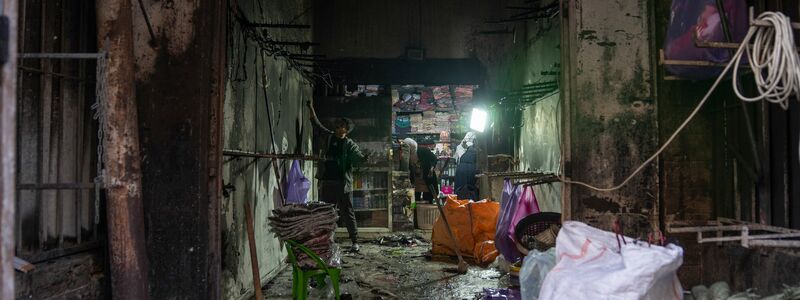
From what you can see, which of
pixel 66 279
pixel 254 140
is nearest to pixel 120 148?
pixel 66 279

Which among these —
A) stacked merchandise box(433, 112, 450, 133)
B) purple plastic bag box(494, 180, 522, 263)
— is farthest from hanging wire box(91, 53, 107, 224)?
stacked merchandise box(433, 112, 450, 133)

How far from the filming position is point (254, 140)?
608 centimetres

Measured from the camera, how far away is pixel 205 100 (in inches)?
147

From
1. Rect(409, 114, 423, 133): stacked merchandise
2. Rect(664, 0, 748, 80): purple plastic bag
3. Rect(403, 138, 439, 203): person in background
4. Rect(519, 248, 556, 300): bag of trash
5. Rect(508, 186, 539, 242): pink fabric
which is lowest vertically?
Rect(519, 248, 556, 300): bag of trash

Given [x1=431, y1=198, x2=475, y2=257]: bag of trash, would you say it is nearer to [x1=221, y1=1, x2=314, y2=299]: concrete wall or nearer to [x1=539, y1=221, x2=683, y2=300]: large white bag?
[x1=221, y1=1, x2=314, y2=299]: concrete wall

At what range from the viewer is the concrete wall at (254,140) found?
5095mm

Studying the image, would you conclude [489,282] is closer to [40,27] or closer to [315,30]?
[40,27]

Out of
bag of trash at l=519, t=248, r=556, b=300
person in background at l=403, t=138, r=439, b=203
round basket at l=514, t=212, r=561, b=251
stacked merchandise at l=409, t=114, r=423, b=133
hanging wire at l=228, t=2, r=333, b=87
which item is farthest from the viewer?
stacked merchandise at l=409, t=114, r=423, b=133

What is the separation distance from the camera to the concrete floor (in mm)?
6113

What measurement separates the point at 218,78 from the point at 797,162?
4.05 m

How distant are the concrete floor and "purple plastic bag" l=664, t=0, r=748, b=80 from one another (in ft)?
12.2

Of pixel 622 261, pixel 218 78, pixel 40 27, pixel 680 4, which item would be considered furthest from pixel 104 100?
pixel 680 4

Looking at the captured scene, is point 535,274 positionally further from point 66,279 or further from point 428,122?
point 428,122

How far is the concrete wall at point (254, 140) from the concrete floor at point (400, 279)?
663 millimetres
